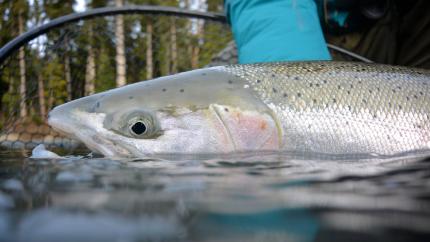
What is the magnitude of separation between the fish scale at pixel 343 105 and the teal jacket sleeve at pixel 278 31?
1.46ft

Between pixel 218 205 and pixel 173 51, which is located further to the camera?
pixel 173 51

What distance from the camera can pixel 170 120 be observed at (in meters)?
0.88

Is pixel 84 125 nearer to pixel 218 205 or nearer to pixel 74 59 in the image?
pixel 218 205

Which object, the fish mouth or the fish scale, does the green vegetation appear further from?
the fish scale

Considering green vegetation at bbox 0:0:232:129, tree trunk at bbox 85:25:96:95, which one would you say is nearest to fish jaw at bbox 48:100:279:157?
green vegetation at bbox 0:0:232:129

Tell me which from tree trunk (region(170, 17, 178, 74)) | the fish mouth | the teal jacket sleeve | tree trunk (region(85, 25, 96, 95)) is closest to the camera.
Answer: the fish mouth

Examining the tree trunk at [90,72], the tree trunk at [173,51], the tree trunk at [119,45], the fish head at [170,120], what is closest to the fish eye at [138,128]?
the fish head at [170,120]

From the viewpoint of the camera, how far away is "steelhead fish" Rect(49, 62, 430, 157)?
0.86 m

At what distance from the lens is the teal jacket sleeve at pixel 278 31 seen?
4.73ft

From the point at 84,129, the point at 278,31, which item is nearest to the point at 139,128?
the point at 84,129

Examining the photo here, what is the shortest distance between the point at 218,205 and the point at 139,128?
20.4 inches

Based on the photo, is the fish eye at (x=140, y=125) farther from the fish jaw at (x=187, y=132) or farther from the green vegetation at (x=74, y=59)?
the green vegetation at (x=74, y=59)

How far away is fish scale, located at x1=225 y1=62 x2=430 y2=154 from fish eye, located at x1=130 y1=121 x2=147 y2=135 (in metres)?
0.27

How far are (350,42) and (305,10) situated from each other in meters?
0.79
